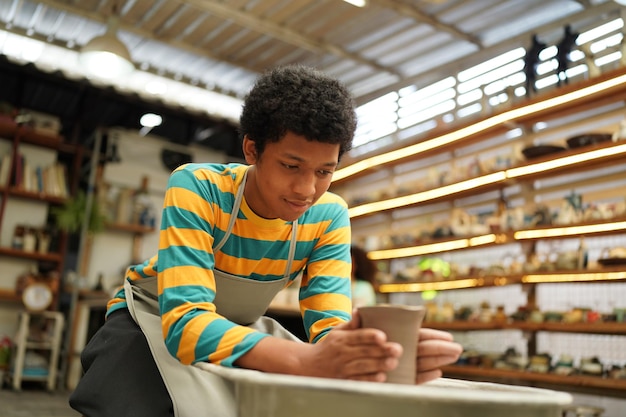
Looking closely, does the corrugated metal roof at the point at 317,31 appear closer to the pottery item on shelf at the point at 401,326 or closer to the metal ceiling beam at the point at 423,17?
the metal ceiling beam at the point at 423,17

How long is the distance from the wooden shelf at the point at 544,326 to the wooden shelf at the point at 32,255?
443cm

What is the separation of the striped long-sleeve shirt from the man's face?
0.35 ft

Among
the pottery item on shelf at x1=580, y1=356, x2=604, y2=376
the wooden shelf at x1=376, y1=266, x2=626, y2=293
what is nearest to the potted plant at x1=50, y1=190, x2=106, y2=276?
the wooden shelf at x1=376, y1=266, x2=626, y2=293

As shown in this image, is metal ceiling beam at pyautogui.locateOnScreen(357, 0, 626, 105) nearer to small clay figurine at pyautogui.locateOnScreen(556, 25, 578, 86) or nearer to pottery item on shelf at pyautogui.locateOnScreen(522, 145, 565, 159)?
small clay figurine at pyautogui.locateOnScreen(556, 25, 578, 86)

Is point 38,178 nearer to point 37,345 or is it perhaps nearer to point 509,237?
point 37,345

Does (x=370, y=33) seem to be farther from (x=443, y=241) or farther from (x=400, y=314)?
(x=400, y=314)

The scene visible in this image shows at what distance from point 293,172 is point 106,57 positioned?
5.09 metres

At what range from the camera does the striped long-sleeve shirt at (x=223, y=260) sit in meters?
1.08

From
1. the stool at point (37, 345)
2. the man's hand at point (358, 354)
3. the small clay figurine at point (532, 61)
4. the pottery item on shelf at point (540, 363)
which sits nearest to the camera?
the man's hand at point (358, 354)

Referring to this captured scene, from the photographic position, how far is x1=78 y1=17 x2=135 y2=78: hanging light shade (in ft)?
18.8

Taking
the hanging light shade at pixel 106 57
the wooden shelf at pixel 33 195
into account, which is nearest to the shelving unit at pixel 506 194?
the hanging light shade at pixel 106 57

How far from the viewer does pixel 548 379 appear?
472cm

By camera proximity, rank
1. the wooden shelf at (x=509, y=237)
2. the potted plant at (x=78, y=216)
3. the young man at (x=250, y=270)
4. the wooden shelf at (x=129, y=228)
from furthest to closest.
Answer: the wooden shelf at (x=129, y=228)
the potted plant at (x=78, y=216)
the wooden shelf at (x=509, y=237)
the young man at (x=250, y=270)

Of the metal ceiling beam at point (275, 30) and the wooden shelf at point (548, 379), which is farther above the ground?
the metal ceiling beam at point (275, 30)
